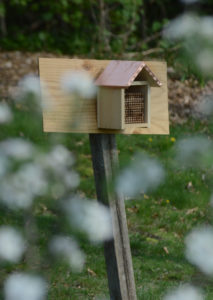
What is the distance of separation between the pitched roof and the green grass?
0.37 meters

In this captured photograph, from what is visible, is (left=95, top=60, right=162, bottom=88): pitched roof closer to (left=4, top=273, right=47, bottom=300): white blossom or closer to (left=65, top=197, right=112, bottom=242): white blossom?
(left=65, top=197, right=112, bottom=242): white blossom

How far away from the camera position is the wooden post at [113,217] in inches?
103

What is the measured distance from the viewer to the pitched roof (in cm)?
254

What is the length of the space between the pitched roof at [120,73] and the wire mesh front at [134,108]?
0.44ft

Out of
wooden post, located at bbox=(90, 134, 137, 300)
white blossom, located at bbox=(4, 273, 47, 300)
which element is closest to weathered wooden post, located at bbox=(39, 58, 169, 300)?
wooden post, located at bbox=(90, 134, 137, 300)

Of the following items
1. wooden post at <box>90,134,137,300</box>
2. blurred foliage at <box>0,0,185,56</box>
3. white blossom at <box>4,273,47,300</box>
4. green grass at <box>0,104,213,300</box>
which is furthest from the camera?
blurred foliage at <box>0,0,185,56</box>

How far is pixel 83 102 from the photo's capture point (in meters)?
2.55

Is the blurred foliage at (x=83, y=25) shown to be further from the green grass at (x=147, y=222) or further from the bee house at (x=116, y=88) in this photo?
the bee house at (x=116, y=88)

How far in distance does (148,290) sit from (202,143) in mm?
1730

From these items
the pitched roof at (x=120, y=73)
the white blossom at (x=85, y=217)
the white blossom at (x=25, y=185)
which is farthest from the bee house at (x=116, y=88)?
the white blossom at (x=25, y=185)

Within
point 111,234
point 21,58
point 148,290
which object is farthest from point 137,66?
point 21,58

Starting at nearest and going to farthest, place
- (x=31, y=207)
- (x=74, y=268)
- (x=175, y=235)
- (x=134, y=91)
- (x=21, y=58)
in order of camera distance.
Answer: (x=31, y=207) → (x=134, y=91) → (x=74, y=268) → (x=175, y=235) → (x=21, y=58)

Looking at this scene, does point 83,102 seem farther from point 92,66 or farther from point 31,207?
point 31,207

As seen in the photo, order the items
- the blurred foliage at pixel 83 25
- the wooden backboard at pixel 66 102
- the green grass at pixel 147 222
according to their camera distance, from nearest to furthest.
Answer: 1. the wooden backboard at pixel 66 102
2. the green grass at pixel 147 222
3. the blurred foliage at pixel 83 25
